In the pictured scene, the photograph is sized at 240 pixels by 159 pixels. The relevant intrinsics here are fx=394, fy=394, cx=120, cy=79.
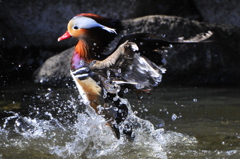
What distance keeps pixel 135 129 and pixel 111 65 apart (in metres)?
0.96

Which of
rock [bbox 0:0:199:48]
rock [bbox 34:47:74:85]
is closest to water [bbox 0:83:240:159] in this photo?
rock [bbox 34:47:74:85]

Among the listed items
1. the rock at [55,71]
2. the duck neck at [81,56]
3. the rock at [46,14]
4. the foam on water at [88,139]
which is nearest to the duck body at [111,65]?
the duck neck at [81,56]

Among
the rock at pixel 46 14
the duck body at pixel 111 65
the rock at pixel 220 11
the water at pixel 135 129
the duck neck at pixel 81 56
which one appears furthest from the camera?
the rock at pixel 220 11

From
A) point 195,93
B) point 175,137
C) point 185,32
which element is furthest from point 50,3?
point 175,137

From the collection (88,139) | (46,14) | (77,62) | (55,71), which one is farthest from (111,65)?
(46,14)

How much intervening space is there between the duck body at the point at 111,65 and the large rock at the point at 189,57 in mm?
2055

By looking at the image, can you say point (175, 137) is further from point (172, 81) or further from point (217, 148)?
point (172, 81)

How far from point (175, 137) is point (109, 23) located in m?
1.09

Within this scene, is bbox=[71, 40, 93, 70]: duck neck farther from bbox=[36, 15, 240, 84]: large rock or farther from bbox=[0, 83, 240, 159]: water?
bbox=[36, 15, 240, 84]: large rock

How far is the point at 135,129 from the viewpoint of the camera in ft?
11.3

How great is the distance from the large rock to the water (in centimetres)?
43

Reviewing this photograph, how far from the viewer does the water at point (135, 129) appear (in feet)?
9.89

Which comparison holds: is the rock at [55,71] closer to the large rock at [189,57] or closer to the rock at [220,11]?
the large rock at [189,57]

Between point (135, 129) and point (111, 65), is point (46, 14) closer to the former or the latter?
point (135, 129)
